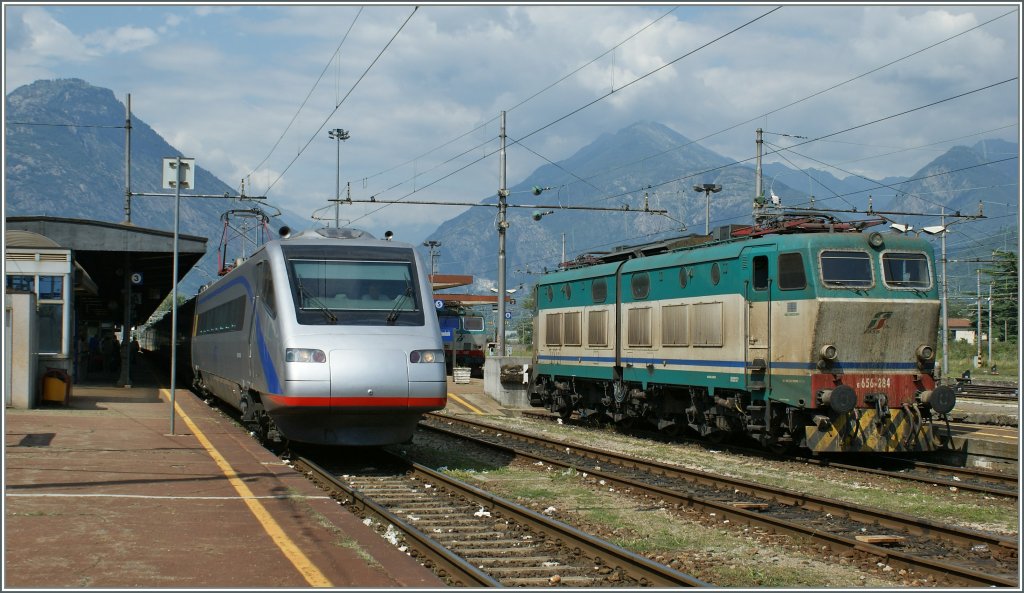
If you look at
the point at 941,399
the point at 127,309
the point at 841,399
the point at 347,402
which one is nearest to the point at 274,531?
the point at 347,402

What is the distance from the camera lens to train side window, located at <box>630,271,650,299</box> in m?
19.5

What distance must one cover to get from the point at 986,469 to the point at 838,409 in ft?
11.4

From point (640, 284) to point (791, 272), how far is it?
15.4ft

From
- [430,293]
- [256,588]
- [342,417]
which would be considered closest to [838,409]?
[430,293]

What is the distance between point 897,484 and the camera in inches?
541

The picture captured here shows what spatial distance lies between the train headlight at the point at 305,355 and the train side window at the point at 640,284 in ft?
27.3

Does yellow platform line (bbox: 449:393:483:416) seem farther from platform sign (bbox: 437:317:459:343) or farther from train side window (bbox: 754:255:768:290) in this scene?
platform sign (bbox: 437:317:459:343)

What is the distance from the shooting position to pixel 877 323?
15.2 m

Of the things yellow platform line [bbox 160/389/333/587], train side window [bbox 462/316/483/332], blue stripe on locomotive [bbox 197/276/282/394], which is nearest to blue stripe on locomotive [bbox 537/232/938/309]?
blue stripe on locomotive [bbox 197/276/282/394]

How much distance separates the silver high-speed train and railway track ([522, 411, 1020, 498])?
6395 millimetres

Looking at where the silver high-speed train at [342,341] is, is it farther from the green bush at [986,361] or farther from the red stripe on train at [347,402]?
the green bush at [986,361]

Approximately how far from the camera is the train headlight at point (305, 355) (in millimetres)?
12828

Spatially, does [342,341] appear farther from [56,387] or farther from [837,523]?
[56,387]

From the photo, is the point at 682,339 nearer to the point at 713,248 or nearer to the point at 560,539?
the point at 713,248
